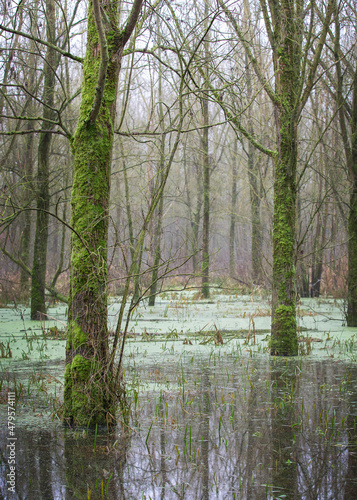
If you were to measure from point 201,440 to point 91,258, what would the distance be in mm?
1390

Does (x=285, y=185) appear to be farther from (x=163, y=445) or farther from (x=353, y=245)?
Result: (x=163, y=445)

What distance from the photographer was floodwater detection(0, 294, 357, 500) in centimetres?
232

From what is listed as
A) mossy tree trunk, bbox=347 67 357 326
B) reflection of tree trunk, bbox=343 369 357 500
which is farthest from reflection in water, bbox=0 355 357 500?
mossy tree trunk, bbox=347 67 357 326

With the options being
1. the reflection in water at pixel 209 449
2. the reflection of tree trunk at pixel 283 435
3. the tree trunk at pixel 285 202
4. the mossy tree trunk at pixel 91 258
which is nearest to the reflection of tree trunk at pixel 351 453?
the reflection in water at pixel 209 449

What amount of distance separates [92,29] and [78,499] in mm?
3083

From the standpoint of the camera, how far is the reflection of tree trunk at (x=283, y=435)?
92.6 inches

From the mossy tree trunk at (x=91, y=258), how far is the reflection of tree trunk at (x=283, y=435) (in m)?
1.12

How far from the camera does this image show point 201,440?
2.95 m

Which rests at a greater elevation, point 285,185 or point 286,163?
point 286,163

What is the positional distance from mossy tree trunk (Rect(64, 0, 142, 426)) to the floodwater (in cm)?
22

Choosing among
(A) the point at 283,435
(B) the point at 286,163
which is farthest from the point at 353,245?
(A) the point at 283,435

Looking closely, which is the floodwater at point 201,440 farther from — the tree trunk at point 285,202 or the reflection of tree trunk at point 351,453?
the tree trunk at point 285,202

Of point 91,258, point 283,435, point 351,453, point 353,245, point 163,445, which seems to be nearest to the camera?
point 351,453

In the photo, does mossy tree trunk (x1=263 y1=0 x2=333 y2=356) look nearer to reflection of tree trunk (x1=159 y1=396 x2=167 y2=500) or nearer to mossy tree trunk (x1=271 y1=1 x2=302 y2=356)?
mossy tree trunk (x1=271 y1=1 x2=302 y2=356)
